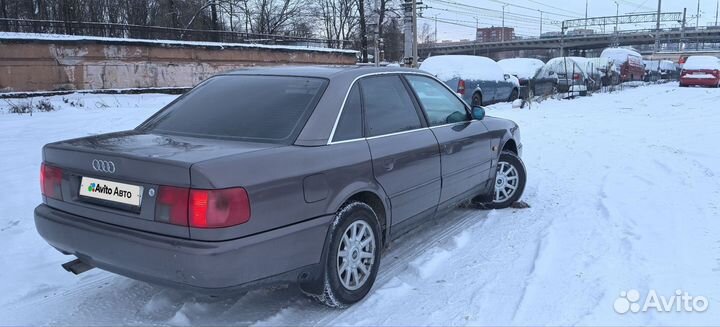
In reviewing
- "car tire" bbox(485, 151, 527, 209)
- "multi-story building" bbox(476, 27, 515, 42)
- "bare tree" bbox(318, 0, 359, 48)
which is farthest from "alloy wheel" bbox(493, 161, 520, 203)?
"multi-story building" bbox(476, 27, 515, 42)

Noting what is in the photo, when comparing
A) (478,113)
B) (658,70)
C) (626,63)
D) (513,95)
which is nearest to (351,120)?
(478,113)

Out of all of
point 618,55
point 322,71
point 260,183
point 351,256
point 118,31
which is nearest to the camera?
Result: point 260,183

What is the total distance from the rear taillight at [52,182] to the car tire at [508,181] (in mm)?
4033

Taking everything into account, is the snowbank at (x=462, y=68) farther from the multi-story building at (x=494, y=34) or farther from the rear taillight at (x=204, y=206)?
the multi-story building at (x=494, y=34)

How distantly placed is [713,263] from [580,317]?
151 centimetres

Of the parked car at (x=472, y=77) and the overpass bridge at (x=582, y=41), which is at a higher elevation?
the overpass bridge at (x=582, y=41)

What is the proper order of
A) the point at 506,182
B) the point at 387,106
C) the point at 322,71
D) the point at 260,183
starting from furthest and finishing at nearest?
the point at 506,182 < the point at 387,106 < the point at 322,71 < the point at 260,183

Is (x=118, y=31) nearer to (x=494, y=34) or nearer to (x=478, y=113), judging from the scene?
(x=478, y=113)

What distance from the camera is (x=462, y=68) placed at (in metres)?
16.2

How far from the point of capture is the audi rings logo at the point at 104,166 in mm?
2879

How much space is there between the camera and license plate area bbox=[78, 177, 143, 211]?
9.25ft

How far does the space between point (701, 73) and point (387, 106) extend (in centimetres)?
2836

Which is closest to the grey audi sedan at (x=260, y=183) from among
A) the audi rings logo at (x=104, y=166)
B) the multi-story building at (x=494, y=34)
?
the audi rings logo at (x=104, y=166)

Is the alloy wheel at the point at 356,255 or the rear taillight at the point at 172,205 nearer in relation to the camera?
the rear taillight at the point at 172,205
